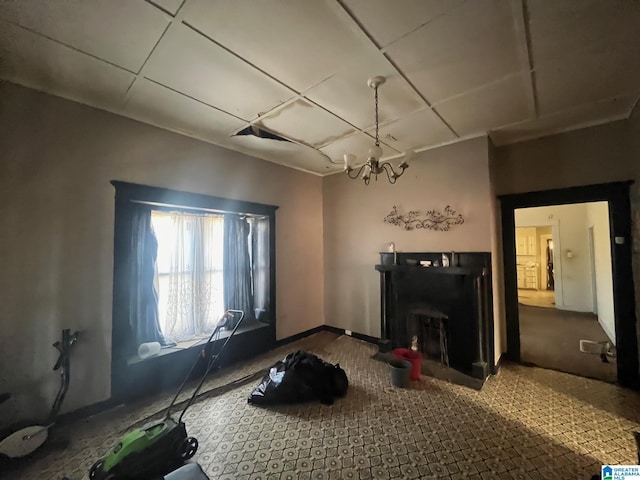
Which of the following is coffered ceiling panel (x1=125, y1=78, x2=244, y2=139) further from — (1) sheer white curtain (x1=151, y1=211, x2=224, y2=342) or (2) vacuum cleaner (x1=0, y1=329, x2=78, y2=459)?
(2) vacuum cleaner (x1=0, y1=329, x2=78, y2=459)

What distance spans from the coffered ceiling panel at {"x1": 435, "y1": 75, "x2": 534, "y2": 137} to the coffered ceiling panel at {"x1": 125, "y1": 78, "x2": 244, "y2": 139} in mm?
2255

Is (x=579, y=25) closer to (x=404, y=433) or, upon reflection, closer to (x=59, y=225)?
(x=404, y=433)

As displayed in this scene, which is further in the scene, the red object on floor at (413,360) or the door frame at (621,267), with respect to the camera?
the red object on floor at (413,360)

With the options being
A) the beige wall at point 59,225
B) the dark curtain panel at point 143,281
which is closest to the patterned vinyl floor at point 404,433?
the beige wall at point 59,225

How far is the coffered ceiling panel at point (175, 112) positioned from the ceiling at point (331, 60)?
0.05 feet

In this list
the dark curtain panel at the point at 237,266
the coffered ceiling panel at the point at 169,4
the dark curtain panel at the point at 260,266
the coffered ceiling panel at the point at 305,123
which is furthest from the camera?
the dark curtain panel at the point at 260,266

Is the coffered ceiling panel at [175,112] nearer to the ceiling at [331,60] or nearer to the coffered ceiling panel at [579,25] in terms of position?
the ceiling at [331,60]

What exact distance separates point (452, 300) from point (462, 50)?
99.4 inches

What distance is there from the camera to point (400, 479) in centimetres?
155

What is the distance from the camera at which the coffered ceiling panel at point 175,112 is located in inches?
84.7

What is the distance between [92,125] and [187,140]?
33.3 inches

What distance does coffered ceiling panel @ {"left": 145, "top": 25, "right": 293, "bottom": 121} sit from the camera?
1.66 m

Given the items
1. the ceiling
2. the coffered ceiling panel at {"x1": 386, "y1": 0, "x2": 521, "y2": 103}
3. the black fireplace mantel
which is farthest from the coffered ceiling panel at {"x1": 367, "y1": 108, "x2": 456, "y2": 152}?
the black fireplace mantel

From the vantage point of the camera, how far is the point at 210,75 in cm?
195
